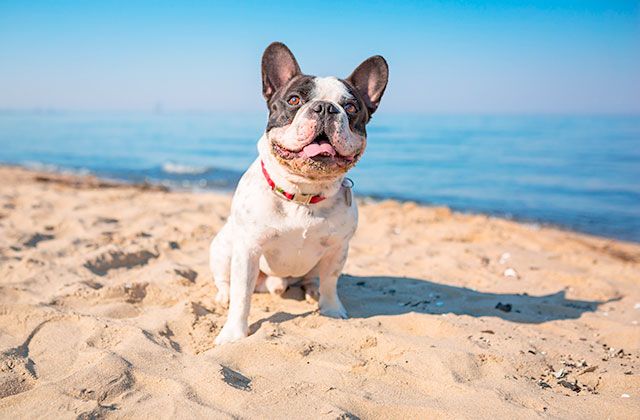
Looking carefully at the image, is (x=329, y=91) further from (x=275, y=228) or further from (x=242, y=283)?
(x=242, y=283)

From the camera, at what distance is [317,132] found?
3.01 m

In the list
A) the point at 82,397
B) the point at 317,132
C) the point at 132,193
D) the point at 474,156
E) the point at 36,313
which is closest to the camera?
the point at 82,397

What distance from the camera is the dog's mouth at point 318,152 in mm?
3020

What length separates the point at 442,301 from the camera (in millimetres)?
4496

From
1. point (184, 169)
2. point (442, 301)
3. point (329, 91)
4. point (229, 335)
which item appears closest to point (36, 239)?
point (229, 335)

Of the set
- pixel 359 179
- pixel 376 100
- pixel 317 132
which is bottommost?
pixel 359 179

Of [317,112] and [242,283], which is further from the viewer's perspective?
[242,283]

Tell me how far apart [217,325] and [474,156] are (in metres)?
18.8

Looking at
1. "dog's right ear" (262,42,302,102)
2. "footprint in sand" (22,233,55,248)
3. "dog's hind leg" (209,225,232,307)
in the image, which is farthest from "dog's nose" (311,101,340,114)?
"footprint in sand" (22,233,55,248)

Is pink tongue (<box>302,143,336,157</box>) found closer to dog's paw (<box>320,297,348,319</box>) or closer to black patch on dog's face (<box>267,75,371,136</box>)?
black patch on dog's face (<box>267,75,371,136</box>)

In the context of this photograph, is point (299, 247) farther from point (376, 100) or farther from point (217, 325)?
point (376, 100)

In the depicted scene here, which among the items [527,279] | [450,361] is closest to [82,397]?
[450,361]

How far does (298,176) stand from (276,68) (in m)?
0.75

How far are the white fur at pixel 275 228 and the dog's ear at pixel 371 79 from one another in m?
0.59
